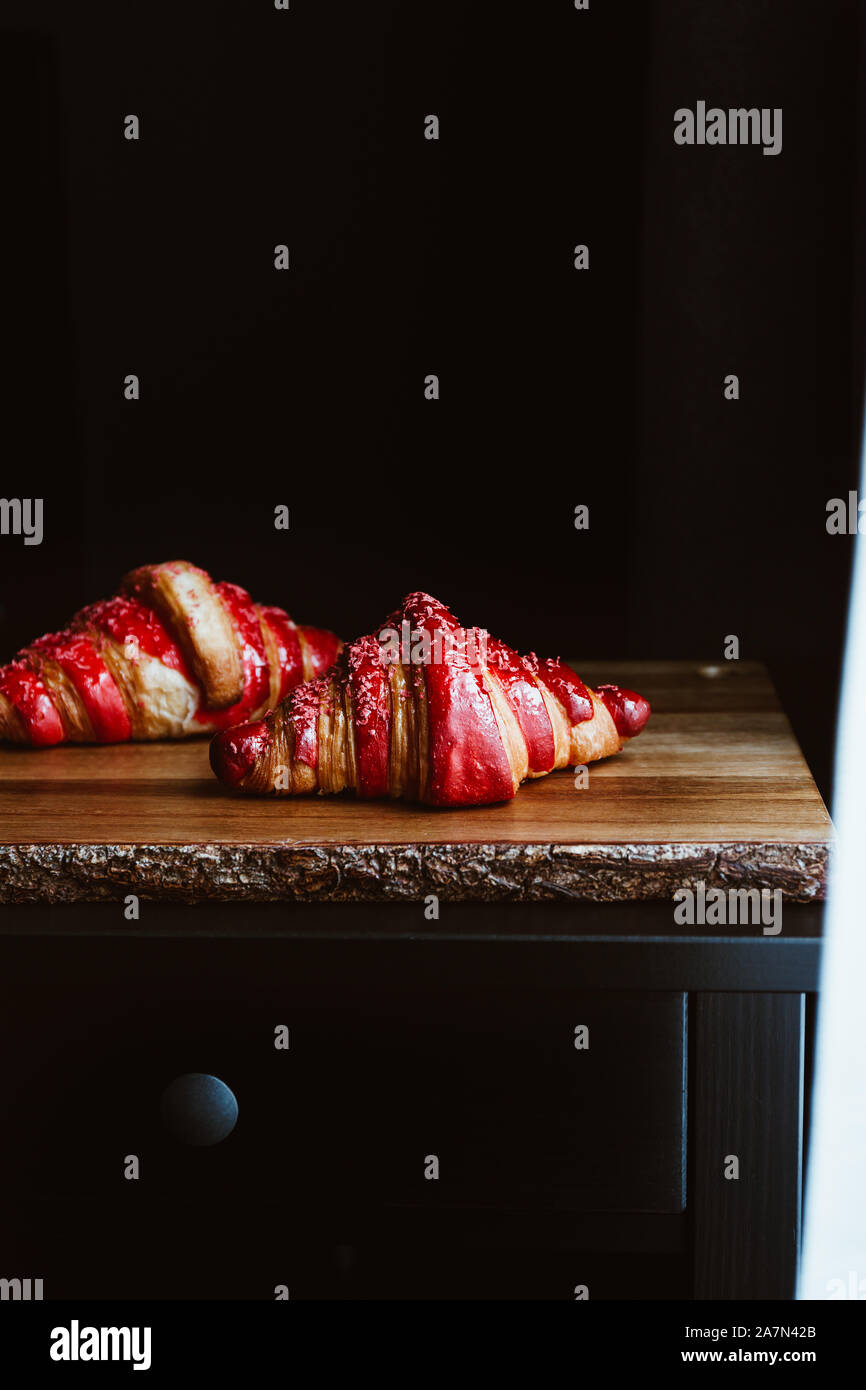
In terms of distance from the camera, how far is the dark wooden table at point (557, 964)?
890 millimetres

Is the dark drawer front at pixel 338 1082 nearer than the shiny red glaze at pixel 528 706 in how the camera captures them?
Yes

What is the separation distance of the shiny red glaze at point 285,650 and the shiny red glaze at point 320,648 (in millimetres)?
16

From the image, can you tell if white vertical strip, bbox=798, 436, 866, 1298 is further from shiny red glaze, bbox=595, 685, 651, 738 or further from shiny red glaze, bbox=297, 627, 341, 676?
shiny red glaze, bbox=297, 627, 341, 676

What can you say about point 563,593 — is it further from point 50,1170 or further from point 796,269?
point 50,1170

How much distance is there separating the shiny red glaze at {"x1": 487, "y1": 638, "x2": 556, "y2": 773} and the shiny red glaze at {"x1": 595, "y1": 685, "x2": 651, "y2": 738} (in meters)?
0.08

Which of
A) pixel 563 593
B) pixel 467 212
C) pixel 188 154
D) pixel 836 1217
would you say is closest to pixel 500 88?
pixel 467 212

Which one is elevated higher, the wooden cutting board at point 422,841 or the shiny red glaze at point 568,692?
the shiny red glaze at point 568,692

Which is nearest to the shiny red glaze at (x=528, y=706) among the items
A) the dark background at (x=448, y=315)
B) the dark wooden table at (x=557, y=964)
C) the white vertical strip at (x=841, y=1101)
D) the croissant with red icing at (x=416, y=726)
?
the croissant with red icing at (x=416, y=726)

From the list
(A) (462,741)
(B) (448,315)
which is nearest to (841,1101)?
(A) (462,741)

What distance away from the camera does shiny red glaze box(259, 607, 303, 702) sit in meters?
1.24

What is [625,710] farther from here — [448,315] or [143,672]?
[448,315]

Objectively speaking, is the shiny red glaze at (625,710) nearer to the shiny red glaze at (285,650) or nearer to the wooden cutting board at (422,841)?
the wooden cutting board at (422,841)

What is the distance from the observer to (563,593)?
4.91 ft

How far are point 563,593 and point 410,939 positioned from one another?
0.68 meters
